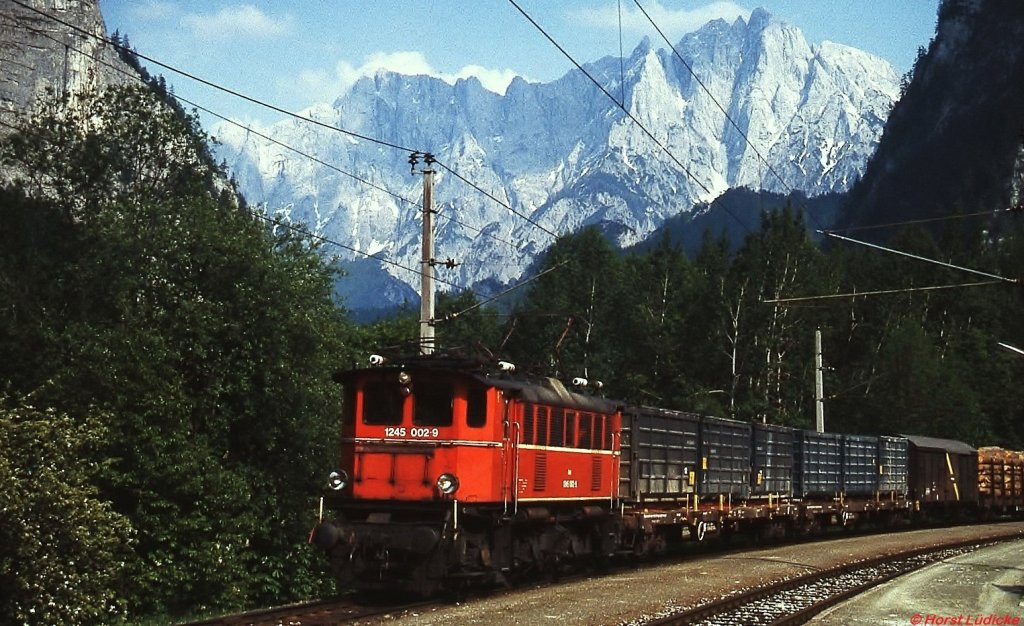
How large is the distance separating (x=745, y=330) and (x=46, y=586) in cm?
5605

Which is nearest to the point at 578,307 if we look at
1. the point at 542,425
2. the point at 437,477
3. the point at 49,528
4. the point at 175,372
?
the point at 175,372

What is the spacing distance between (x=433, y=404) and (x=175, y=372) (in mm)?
11289

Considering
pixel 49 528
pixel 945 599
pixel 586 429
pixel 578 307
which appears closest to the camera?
pixel 945 599

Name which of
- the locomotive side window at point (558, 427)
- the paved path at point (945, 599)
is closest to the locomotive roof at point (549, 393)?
the locomotive side window at point (558, 427)

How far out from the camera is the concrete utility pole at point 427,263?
2825 cm

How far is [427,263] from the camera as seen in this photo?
30047 millimetres

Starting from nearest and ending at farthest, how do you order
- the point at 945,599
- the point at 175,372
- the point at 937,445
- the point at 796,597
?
the point at 945,599
the point at 796,597
the point at 175,372
the point at 937,445

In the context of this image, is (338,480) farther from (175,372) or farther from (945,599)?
(945,599)

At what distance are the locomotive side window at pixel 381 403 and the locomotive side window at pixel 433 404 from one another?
0.35 metres

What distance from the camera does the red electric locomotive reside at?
20.0 meters

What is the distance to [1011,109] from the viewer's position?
187250 mm

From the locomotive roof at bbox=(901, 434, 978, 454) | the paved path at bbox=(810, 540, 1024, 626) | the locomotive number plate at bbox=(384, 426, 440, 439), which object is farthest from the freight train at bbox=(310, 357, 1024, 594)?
the locomotive roof at bbox=(901, 434, 978, 454)

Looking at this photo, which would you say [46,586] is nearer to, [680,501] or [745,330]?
[680,501]

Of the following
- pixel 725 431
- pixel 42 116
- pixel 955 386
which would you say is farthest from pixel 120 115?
pixel 955 386
